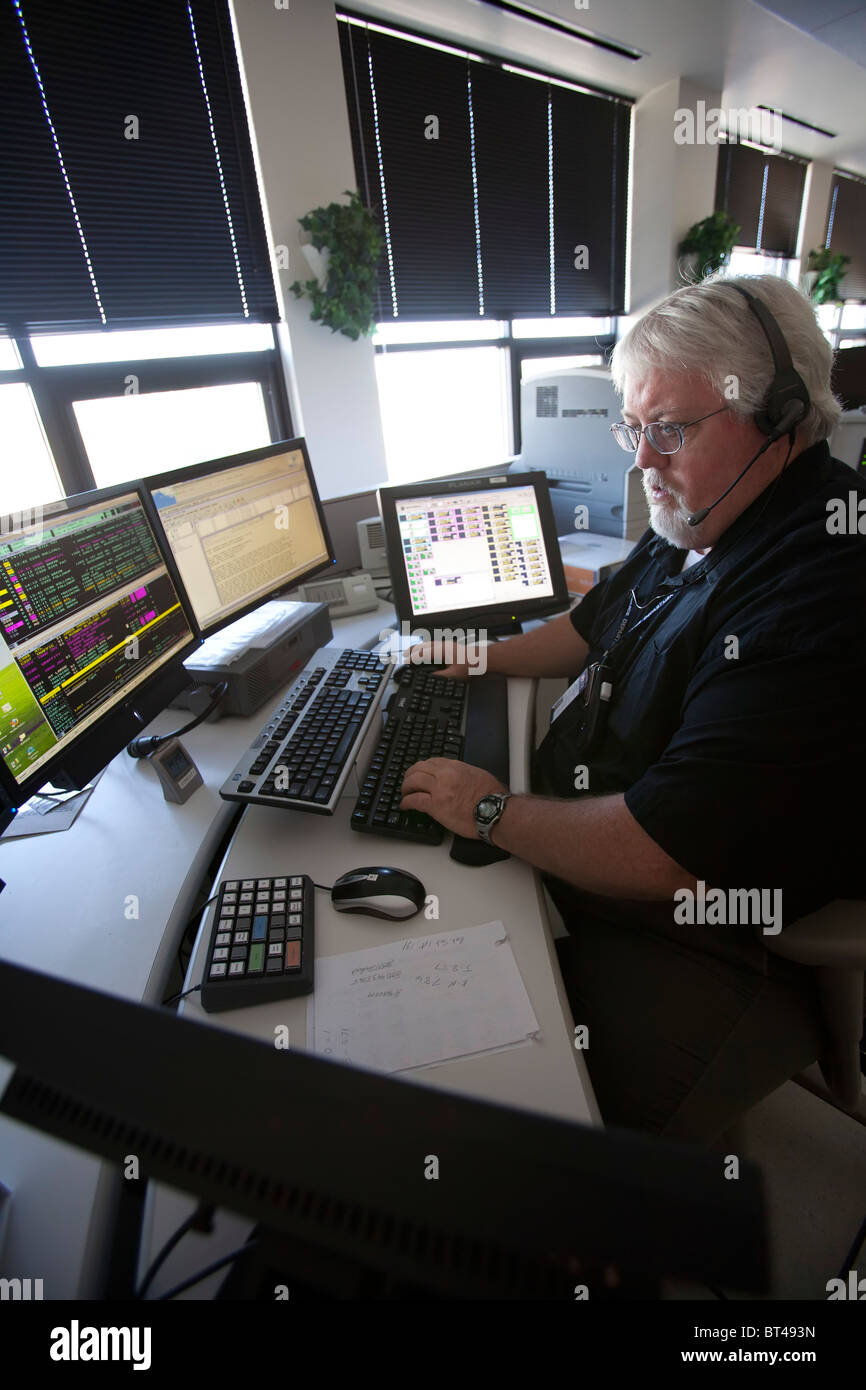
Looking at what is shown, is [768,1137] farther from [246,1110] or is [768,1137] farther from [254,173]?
[254,173]

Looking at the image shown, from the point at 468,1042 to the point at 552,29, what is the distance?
4.31 m

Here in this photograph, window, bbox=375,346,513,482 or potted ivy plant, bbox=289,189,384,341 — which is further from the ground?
potted ivy plant, bbox=289,189,384,341

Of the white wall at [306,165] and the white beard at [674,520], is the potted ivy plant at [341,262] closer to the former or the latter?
the white wall at [306,165]

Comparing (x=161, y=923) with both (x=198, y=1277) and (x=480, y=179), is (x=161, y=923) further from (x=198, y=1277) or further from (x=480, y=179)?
(x=480, y=179)

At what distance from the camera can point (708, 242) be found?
3986 mm

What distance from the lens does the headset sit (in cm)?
93

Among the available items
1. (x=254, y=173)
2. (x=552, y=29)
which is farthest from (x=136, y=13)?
(x=552, y=29)

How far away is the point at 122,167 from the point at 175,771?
2.46m

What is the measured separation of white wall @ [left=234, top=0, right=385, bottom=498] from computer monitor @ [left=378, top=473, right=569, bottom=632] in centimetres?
158

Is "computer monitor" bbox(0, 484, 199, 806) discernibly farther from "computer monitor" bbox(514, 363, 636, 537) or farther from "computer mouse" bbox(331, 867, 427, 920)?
"computer monitor" bbox(514, 363, 636, 537)

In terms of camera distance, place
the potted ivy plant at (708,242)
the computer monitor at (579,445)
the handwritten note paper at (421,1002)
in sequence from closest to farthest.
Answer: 1. the handwritten note paper at (421,1002)
2. the computer monitor at (579,445)
3. the potted ivy plant at (708,242)

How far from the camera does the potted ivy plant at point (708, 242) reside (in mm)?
3977

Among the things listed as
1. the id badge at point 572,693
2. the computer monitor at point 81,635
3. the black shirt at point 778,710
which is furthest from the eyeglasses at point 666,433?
the computer monitor at point 81,635

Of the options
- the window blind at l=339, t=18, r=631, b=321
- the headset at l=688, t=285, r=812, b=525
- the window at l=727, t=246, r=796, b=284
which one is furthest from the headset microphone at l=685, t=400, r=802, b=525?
the window at l=727, t=246, r=796, b=284
